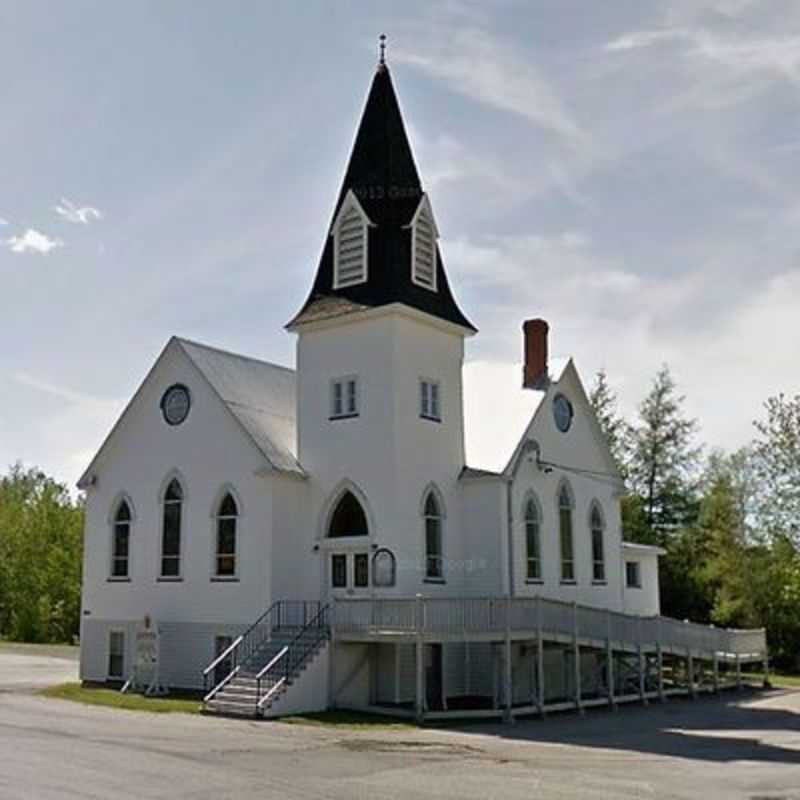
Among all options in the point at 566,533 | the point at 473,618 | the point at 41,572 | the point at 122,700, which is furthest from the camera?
the point at 41,572

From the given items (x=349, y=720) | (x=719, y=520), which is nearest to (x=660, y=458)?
(x=719, y=520)

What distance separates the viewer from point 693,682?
3036 centimetres

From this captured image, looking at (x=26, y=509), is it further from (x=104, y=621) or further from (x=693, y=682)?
(x=693, y=682)

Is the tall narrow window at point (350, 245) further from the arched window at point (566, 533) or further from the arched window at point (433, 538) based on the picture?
the arched window at point (566, 533)

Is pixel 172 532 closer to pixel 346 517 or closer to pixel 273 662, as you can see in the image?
pixel 346 517

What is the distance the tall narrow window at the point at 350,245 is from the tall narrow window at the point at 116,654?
443 inches

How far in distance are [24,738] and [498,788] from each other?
7.95 meters

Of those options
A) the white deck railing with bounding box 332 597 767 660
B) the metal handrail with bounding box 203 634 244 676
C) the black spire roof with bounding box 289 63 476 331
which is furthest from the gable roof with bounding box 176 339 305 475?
the white deck railing with bounding box 332 597 767 660

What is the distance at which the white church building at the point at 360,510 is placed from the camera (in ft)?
86.2

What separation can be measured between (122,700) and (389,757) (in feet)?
33.9

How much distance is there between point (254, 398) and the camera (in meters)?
30.0

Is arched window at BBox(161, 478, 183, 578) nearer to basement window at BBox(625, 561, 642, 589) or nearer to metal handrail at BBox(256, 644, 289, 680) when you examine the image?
metal handrail at BBox(256, 644, 289, 680)

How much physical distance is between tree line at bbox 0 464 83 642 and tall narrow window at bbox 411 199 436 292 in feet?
102

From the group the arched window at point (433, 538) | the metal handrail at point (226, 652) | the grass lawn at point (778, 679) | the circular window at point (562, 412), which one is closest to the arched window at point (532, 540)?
the arched window at point (433, 538)
